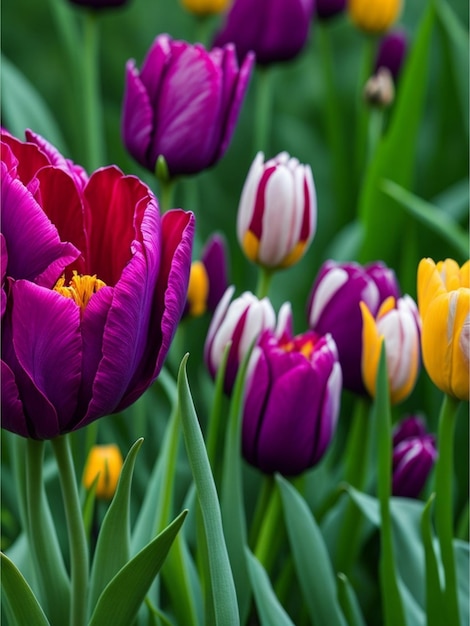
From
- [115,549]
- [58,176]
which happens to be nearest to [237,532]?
[115,549]

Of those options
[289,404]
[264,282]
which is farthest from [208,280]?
[289,404]

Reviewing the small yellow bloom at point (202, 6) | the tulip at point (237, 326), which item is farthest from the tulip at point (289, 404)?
the small yellow bloom at point (202, 6)

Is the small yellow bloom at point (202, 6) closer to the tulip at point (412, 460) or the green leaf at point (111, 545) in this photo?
the tulip at point (412, 460)

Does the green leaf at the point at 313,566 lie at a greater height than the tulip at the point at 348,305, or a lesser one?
lesser

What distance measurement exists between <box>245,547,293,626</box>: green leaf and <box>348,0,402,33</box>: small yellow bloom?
0.56m

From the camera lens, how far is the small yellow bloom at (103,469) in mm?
593

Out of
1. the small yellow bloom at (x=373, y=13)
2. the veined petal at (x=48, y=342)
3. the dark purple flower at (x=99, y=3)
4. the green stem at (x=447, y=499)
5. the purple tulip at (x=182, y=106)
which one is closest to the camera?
the veined petal at (x=48, y=342)

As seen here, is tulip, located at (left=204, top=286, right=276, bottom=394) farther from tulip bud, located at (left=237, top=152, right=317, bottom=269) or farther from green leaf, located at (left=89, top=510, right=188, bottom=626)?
green leaf, located at (left=89, top=510, right=188, bottom=626)

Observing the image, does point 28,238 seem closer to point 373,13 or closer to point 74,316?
point 74,316

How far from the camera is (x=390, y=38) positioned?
37.9 inches

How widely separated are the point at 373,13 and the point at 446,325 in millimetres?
546

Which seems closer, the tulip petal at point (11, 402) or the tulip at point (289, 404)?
the tulip petal at point (11, 402)

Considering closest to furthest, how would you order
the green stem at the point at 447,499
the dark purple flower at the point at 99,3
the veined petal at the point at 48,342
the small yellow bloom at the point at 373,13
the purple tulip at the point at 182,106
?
the veined petal at the point at 48,342
the green stem at the point at 447,499
the purple tulip at the point at 182,106
the dark purple flower at the point at 99,3
the small yellow bloom at the point at 373,13

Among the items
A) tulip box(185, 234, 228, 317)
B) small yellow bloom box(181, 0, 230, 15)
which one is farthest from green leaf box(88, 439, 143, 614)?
small yellow bloom box(181, 0, 230, 15)
